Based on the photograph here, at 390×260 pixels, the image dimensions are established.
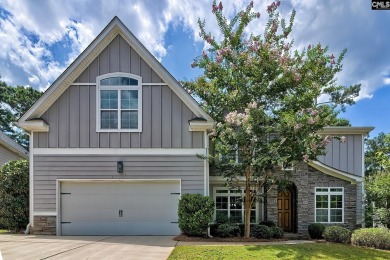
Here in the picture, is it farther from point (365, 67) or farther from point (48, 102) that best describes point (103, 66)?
point (365, 67)

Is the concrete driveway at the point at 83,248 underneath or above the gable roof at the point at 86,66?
underneath

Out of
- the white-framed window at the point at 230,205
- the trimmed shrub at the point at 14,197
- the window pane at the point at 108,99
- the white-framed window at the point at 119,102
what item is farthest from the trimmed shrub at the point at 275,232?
the trimmed shrub at the point at 14,197

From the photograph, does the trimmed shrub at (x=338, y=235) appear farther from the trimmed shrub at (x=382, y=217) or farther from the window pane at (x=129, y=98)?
the window pane at (x=129, y=98)

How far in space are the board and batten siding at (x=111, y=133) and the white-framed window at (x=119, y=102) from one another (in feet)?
0.58

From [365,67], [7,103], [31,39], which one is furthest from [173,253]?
[7,103]

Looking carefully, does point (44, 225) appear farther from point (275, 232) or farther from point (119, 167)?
point (275, 232)

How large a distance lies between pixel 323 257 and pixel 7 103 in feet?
112

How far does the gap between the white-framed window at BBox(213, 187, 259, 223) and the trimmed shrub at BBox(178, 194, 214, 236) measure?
294 centimetres

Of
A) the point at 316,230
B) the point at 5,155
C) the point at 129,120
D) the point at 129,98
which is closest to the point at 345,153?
the point at 316,230

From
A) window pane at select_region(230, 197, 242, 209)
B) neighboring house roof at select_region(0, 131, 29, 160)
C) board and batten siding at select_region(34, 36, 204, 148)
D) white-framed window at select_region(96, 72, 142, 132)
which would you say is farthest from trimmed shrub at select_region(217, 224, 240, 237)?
neighboring house roof at select_region(0, 131, 29, 160)

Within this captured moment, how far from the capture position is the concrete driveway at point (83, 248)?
6680 mm

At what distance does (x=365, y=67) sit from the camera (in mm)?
14453

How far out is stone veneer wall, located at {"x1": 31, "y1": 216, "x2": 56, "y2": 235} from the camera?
10.0 meters

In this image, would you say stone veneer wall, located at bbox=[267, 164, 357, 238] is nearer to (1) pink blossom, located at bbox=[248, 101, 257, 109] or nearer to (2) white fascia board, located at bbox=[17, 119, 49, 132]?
(1) pink blossom, located at bbox=[248, 101, 257, 109]
